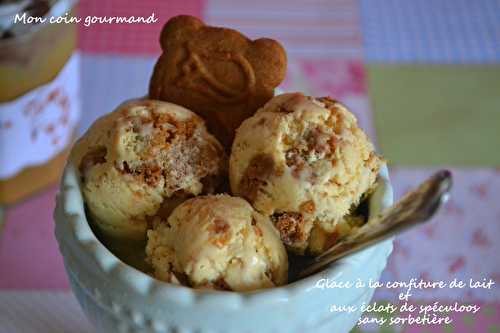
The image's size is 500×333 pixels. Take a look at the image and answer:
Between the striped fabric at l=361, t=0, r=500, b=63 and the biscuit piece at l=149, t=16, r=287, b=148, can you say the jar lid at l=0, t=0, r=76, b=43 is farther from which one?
the striped fabric at l=361, t=0, r=500, b=63

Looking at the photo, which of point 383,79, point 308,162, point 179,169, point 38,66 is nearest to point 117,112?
point 179,169

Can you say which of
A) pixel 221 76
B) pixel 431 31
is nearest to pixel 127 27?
pixel 431 31

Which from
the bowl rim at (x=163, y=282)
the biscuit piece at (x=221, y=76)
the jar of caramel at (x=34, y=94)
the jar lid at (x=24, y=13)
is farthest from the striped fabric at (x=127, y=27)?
the bowl rim at (x=163, y=282)

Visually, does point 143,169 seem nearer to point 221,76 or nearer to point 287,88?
point 221,76

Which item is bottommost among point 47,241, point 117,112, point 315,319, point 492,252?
point 492,252

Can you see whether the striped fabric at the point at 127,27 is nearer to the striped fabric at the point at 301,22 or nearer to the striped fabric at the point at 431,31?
the striped fabric at the point at 301,22

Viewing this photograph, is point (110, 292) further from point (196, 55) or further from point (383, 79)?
point (383, 79)

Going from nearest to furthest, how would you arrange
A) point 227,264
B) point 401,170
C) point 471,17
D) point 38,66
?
point 227,264
point 38,66
point 401,170
point 471,17
